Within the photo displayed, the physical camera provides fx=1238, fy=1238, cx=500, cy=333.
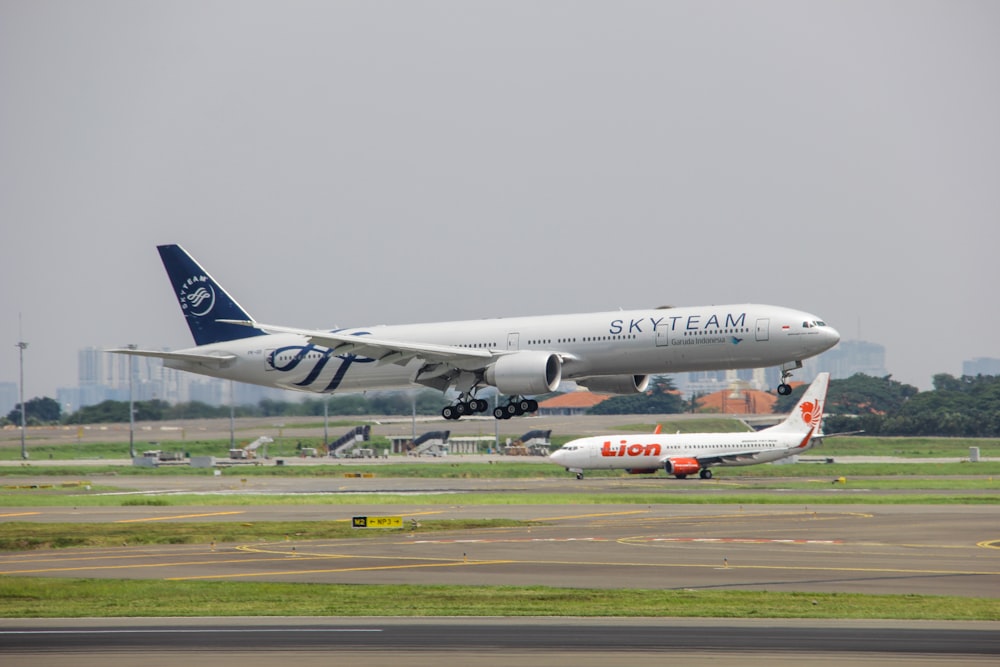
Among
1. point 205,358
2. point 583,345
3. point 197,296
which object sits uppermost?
point 197,296

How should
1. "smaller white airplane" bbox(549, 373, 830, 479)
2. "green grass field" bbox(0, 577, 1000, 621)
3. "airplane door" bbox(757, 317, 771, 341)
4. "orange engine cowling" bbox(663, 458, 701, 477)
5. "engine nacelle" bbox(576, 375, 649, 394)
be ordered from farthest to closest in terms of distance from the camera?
"smaller white airplane" bbox(549, 373, 830, 479)
"orange engine cowling" bbox(663, 458, 701, 477)
"engine nacelle" bbox(576, 375, 649, 394)
"airplane door" bbox(757, 317, 771, 341)
"green grass field" bbox(0, 577, 1000, 621)

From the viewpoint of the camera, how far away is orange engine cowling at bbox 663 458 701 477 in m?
81.3

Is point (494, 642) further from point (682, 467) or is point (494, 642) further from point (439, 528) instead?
point (682, 467)

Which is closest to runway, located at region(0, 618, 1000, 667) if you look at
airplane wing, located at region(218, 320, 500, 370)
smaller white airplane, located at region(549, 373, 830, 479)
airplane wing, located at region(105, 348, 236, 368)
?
airplane wing, located at region(218, 320, 500, 370)

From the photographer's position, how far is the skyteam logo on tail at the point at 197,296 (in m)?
70.0

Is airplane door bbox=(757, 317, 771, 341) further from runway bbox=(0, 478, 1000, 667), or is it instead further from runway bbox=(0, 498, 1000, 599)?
runway bbox=(0, 498, 1000, 599)

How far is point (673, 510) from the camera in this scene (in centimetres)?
5381

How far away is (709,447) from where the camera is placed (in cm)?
8312

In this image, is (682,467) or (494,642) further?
(682,467)

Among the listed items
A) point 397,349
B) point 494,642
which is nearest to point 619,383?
point 397,349

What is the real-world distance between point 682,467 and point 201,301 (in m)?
32.8

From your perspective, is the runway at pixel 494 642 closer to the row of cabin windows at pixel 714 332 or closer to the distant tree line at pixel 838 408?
A: the row of cabin windows at pixel 714 332

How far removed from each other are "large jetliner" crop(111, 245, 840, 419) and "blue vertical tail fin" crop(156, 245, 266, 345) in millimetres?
57

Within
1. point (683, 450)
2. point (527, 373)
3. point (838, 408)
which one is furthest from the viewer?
point (838, 408)
